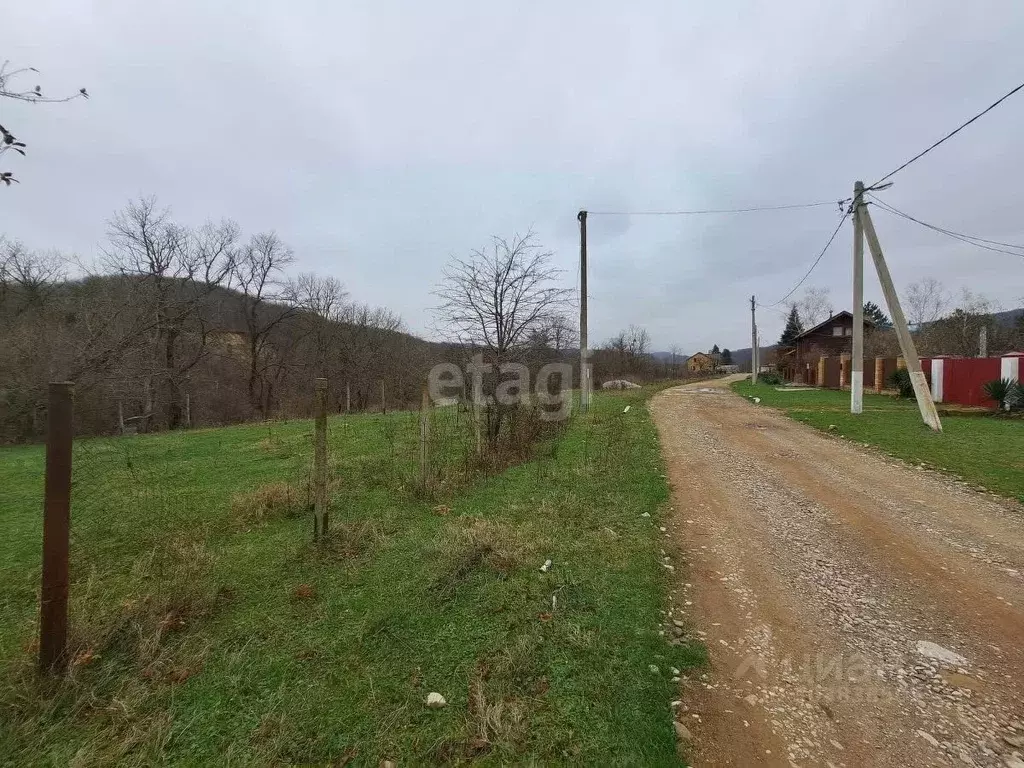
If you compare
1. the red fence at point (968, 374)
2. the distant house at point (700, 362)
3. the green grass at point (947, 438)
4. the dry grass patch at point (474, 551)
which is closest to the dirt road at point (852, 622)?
the green grass at point (947, 438)

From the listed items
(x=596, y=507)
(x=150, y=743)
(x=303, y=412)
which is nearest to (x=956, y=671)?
(x=596, y=507)

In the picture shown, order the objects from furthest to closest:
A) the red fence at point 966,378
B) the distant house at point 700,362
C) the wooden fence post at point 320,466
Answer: the distant house at point 700,362 < the red fence at point 966,378 < the wooden fence post at point 320,466

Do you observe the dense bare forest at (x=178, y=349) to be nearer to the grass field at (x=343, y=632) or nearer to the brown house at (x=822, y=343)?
the grass field at (x=343, y=632)

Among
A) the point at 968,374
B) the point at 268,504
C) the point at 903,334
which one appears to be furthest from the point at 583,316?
the point at 968,374

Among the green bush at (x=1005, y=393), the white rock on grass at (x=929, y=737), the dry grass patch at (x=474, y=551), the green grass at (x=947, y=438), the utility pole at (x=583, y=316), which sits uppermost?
the utility pole at (x=583, y=316)

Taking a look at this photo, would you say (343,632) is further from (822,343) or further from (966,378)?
(822,343)

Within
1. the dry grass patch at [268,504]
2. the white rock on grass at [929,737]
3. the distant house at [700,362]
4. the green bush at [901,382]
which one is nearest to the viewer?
the white rock on grass at [929,737]

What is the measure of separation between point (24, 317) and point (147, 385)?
9210 millimetres

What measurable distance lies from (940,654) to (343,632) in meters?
3.59

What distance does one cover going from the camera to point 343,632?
2814mm

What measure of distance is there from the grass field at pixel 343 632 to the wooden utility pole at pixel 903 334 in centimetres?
915

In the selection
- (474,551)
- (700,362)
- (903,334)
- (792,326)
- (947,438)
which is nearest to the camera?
(474,551)

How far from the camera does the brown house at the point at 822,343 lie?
3619 cm

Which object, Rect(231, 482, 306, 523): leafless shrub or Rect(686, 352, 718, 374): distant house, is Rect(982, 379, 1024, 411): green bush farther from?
Rect(686, 352, 718, 374): distant house
